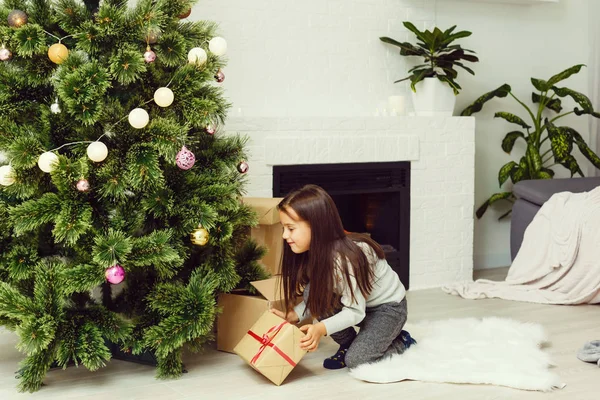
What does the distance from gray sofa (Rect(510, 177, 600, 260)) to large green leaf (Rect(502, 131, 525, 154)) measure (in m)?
0.40

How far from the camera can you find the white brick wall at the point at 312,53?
146 inches

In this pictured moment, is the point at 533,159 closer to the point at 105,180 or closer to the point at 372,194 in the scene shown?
the point at 372,194

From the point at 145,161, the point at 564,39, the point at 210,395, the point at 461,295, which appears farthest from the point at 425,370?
the point at 564,39

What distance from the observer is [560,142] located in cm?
430

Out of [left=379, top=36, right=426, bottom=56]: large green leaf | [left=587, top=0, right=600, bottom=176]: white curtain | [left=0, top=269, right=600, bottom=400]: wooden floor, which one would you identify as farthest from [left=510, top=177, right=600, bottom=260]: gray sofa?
[left=0, top=269, right=600, bottom=400]: wooden floor

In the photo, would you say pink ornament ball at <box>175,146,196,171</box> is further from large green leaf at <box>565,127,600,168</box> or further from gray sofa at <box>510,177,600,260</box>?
large green leaf at <box>565,127,600,168</box>

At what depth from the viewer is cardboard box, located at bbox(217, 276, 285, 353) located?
8.83 feet

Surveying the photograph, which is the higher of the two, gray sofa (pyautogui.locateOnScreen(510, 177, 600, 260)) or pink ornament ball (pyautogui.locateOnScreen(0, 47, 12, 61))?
pink ornament ball (pyautogui.locateOnScreen(0, 47, 12, 61))

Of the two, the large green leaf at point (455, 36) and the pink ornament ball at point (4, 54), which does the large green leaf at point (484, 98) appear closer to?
the large green leaf at point (455, 36)

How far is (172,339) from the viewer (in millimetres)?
2455

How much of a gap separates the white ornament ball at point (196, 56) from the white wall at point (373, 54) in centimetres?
111

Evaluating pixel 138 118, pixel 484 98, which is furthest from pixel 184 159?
pixel 484 98

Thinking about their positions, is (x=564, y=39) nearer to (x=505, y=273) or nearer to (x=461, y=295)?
(x=505, y=273)

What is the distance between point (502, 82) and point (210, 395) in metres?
2.90
